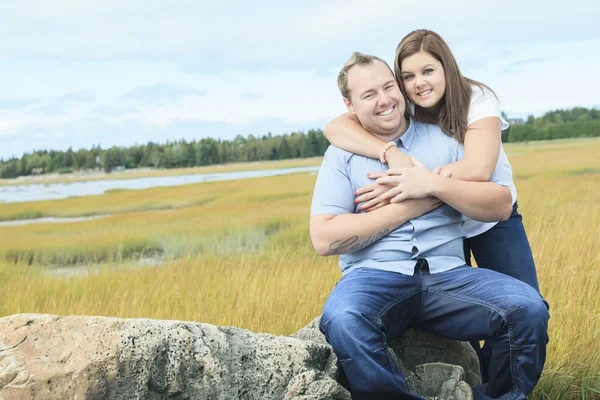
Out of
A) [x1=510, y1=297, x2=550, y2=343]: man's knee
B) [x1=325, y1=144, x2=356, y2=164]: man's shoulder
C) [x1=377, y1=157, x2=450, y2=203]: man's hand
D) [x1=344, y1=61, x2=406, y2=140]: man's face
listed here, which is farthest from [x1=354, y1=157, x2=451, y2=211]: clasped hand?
[x1=510, y1=297, x2=550, y2=343]: man's knee

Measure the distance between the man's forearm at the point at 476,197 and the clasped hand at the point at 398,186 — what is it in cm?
6

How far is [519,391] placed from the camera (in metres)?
2.79

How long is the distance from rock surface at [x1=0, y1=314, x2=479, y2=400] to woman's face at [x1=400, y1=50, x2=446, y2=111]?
1.47 metres

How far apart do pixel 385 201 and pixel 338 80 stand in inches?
28.0

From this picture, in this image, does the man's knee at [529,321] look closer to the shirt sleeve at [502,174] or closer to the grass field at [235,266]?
the shirt sleeve at [502,174]

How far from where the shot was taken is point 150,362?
239cm

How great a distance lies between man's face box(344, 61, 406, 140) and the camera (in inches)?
119

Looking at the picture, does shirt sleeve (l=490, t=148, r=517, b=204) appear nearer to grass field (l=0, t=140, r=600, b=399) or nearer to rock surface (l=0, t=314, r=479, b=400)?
grass field (l=0, t=140, r=600, b=399)

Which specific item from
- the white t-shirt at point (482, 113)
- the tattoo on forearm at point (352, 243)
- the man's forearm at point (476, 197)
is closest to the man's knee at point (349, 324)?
the tattoo on forearm at point (352, 243)

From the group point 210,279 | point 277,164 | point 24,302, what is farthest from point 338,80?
point 277,164

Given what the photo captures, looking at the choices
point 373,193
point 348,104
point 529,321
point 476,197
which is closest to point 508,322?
point 529,321

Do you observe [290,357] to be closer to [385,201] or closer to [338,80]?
[385,201]

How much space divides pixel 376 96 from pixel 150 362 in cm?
166

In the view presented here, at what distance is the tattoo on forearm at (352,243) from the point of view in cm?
286
